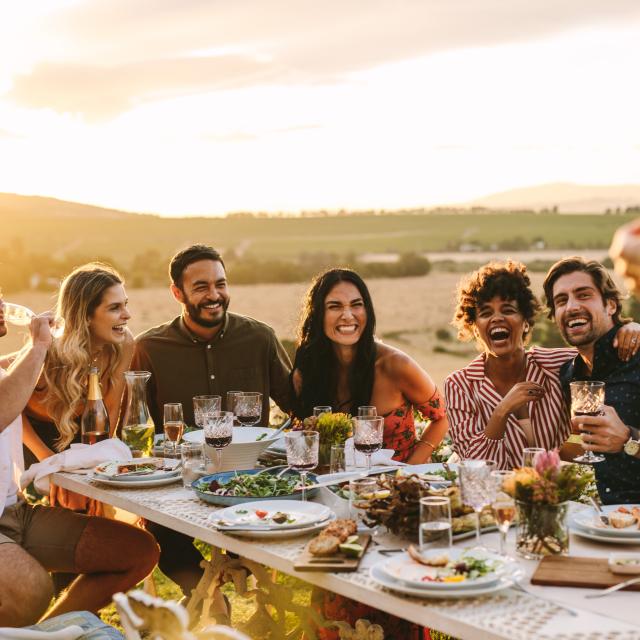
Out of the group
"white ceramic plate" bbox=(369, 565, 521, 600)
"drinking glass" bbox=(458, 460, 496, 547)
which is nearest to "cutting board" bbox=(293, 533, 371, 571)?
"white ceramic plate" bbox=(369, 565, 521, 600)

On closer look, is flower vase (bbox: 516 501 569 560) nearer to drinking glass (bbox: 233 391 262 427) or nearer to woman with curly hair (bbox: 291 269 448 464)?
drinking glass (bbox: 233 391 262 427)

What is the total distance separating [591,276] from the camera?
390 cm

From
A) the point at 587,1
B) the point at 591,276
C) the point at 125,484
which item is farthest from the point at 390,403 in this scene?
the point at 587,1

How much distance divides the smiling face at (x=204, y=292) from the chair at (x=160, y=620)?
3168 mm

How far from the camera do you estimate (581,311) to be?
3.86 m

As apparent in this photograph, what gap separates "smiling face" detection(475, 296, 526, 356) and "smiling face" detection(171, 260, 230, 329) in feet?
4.76

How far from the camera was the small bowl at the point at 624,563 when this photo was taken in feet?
7.38

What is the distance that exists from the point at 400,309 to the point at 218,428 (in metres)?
34.2

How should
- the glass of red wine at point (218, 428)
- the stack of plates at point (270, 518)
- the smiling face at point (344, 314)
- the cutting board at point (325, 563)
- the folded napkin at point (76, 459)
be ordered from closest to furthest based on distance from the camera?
1. the cutting board at point (325, 563)
2. the stack of plates at point (270, 518)
3. the glass of red wine at point (218, 428)
4. the folded napkin at point (76, 459)
5. the smiling face at point (344, 314)

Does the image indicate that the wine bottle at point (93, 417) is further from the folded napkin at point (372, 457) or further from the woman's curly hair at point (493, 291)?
the woman's curly hair at point (493, 291)

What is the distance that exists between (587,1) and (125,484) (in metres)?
9.67

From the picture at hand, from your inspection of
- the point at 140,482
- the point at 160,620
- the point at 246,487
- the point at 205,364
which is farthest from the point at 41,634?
the point at 205,364

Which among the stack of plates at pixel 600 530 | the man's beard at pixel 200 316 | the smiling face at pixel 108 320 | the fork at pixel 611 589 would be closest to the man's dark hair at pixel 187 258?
the man's beard at pixel 200 316

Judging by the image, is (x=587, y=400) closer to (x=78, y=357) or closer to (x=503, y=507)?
(x=503, y=507)
